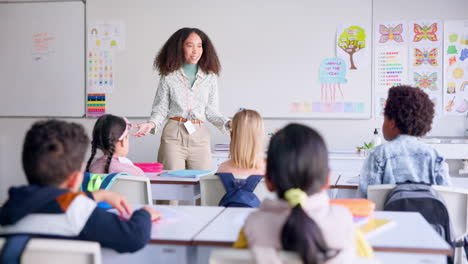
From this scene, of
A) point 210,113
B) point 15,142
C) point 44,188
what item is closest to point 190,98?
point 210,113

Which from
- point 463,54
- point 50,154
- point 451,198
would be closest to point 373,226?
point 451,198

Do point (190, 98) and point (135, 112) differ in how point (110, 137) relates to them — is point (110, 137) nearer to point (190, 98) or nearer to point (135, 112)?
point (190, 98)

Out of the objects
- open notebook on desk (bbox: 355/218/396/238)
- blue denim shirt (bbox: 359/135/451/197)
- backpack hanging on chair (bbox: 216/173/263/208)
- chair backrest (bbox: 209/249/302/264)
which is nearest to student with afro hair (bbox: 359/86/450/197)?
blue denim shirt (bbox: 359/135/451/197)

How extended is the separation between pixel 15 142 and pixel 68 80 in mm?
977

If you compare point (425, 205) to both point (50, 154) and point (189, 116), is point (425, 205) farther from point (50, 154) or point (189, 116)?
point (189, 116)

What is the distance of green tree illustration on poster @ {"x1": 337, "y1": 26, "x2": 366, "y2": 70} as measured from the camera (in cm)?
490

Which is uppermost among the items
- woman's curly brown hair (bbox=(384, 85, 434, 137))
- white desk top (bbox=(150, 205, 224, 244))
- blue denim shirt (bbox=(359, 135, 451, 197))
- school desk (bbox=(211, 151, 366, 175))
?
woman's curly brown hair (bbox=(384, 85, 434, 137))

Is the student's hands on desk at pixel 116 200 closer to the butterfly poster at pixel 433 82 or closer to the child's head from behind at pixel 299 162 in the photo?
the child's head from behind at pixel 299 162

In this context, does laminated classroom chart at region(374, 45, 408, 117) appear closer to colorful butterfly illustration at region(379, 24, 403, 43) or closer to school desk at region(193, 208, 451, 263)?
colorful butterfly illustration at region(379, 24, 403, 43)

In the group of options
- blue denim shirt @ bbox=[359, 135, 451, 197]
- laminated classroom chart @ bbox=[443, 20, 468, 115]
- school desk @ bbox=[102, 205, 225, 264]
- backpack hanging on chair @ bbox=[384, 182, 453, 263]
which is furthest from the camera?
laminated classroom chart @ bbox=[443, 20, 468, 115]

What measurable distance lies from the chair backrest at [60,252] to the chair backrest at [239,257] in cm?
31

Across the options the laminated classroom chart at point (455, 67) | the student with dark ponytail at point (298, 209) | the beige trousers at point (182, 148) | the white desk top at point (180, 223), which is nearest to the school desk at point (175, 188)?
the beige trousers at point (182, 148)

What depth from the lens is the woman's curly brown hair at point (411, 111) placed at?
91.0 inches

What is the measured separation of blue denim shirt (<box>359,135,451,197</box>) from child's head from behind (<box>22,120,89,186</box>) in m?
1.37
